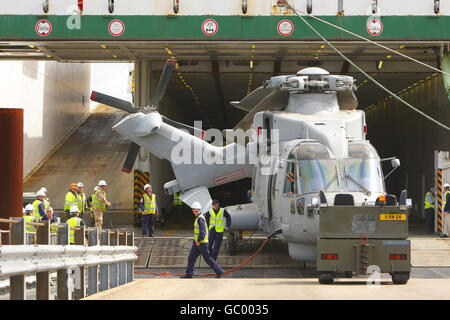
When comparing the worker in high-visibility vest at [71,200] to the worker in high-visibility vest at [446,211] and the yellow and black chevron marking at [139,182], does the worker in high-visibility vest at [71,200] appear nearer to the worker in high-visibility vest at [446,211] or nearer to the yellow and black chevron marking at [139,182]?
the yellow and black chevron marking at [139,182]

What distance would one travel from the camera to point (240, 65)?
31453 mm

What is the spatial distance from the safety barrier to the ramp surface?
66.1 feet

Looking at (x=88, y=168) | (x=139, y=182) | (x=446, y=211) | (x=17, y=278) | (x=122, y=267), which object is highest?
(x=88, y=168)

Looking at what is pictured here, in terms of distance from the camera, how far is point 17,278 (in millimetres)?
7254

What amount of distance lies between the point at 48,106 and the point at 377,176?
26206 mm

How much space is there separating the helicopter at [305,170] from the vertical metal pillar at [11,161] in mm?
5811

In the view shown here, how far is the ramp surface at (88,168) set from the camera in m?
34.1

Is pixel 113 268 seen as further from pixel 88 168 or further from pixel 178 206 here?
pixel 88 168

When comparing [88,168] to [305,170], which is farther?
[88,168]

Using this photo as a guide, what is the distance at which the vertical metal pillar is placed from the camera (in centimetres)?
1017

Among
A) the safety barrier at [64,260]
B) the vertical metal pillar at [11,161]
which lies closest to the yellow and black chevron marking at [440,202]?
the safety barrier at [64,260]

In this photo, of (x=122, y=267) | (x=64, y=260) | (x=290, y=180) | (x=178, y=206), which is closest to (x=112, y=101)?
(x=290, y=180)

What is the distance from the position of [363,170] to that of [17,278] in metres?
10.9
